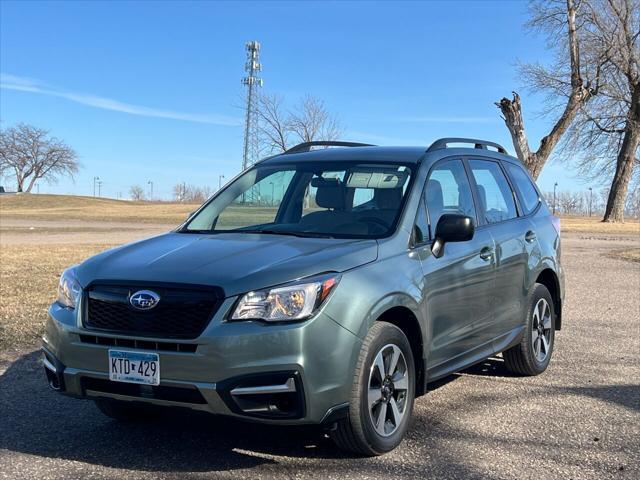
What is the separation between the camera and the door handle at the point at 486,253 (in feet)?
16.2

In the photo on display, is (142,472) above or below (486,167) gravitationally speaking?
below

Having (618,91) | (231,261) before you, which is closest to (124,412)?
(231,261)

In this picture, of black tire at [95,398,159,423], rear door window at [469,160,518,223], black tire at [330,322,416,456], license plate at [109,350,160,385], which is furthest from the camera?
rear door window at [469,160,518,223]

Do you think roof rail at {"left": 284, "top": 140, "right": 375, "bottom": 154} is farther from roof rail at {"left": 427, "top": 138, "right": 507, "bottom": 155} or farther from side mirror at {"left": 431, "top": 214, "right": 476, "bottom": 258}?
side mirror at {"left": 431, "top": 214, "right": 476, "bottom": 258}

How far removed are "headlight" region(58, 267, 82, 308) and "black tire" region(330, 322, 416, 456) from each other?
1.59 m

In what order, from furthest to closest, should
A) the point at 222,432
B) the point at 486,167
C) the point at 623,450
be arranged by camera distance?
the point at 486,167, the point at 222,432, the point at 623,450

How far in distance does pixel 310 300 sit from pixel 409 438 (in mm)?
1354

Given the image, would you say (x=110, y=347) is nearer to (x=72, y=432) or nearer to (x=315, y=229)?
(x=72, y=432)

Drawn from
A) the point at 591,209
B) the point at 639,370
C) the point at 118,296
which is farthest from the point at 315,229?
the point at 591,209

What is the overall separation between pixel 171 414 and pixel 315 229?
1632 mm

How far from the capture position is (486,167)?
565 centimetres

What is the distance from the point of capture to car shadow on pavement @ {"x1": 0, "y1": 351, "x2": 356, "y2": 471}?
389 centimetres

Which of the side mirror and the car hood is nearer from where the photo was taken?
the car hood

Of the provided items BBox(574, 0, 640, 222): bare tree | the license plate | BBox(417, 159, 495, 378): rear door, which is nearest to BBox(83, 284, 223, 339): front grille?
the license plate
